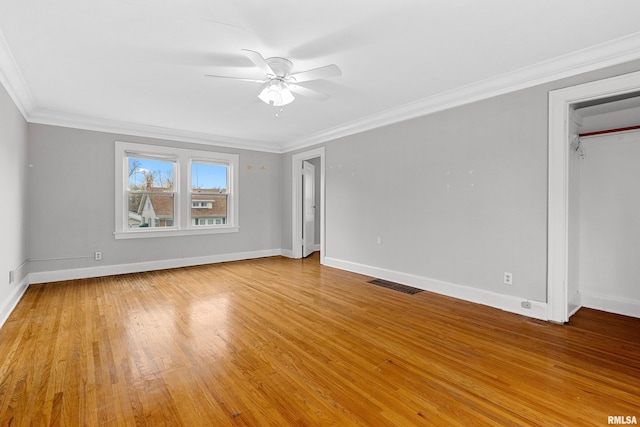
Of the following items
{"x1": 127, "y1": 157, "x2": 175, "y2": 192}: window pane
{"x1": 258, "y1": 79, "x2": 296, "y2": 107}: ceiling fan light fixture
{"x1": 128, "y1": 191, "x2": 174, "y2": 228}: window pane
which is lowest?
{"x1": 128, "y1": 191, "x2": 174, "y2": 228}: window pane

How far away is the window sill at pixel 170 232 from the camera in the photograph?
5221 mm

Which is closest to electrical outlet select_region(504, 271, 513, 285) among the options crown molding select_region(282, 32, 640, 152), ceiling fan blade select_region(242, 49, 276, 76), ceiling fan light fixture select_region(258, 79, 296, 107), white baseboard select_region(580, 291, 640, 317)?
white baseboard select_region(580, 291, 640, 317)

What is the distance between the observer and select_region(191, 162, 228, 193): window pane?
601 centimetres

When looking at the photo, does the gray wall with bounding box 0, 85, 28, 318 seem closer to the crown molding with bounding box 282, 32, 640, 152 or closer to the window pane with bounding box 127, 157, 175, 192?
the window pane with bounding box 127, 157, 175, 192

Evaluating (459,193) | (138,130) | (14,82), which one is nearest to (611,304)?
(459,193)

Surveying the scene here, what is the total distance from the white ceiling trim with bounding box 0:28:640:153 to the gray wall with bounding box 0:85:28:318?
0.81 feet

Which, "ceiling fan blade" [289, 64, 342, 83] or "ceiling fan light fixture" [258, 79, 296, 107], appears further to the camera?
"ceiling fan light fixture" [258, 79, 296, 107]

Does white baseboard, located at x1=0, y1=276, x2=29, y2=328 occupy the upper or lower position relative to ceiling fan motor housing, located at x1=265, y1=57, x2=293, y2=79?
lower

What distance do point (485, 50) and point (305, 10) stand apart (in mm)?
1719

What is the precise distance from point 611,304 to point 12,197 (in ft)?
22.6

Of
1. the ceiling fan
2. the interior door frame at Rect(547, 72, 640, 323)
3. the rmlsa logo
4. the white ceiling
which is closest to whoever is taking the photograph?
the rmlsa logo

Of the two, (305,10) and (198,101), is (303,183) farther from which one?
(305,10)

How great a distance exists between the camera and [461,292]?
381 cm

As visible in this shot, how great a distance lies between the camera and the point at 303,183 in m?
6.88
